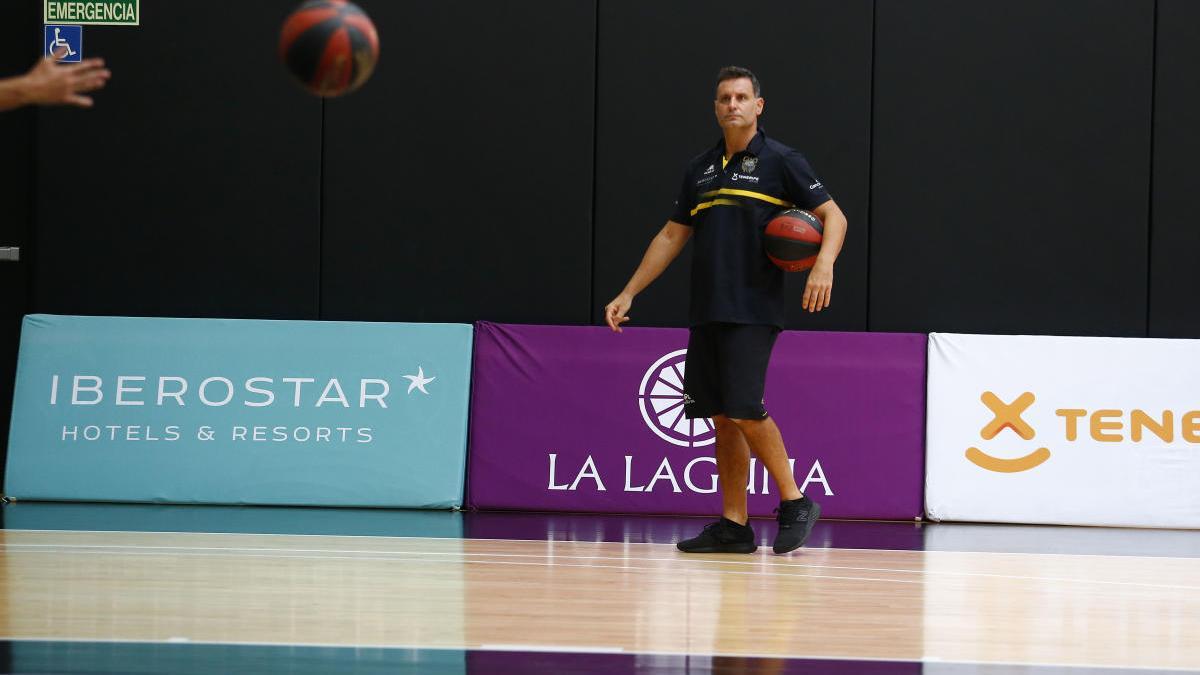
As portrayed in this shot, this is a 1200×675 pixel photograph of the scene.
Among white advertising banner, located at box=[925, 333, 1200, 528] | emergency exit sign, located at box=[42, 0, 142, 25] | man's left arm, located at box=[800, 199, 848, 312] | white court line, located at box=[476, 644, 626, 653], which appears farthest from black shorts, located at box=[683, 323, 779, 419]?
emergency exit sign, located at box=[42, 0, 142, 25]

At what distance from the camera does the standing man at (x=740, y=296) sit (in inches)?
204

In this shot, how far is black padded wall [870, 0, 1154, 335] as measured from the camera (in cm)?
732

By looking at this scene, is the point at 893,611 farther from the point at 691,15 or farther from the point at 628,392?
the point at 691,15

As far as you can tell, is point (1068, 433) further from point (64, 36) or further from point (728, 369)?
point (64, 36)

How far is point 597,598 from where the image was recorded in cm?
403

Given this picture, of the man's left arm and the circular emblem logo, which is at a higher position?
the man's left arm

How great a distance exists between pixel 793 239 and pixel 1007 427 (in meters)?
2.28

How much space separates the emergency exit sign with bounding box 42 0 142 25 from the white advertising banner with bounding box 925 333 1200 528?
4.88m

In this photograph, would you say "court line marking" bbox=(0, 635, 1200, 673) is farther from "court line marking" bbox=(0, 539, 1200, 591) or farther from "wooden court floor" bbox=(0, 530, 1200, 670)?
"court line marking" bbox=(0, 539, 1200, 591)

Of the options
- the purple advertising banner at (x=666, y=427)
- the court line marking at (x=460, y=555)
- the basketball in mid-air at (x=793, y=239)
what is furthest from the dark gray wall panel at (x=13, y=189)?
the basketball in mid-air at (x=793, y=239)

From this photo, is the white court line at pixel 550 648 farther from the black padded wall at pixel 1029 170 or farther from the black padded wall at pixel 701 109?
the black padded wall at pixel 1029 170

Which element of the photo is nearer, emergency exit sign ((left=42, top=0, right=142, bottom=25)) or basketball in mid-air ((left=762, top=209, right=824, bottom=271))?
basketball in mid-air ((left=762, top=209, right=824, bottom=271))

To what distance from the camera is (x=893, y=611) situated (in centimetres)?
391

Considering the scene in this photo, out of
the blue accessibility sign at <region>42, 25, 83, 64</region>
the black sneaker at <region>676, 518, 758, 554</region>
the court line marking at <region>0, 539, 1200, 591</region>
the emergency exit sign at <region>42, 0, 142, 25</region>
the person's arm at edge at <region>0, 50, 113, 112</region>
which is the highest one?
the emergency exit sign at <region>42, 0, 142, 25</region>
